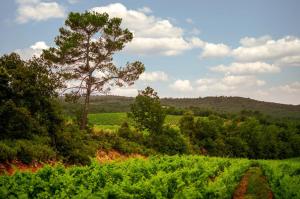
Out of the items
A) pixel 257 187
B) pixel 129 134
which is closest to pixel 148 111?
pixel 129 134

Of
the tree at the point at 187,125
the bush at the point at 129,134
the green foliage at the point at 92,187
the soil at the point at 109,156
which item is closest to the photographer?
the green foliage at the point at 92,187

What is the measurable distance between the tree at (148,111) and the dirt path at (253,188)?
1783cm

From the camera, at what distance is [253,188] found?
2694 cm

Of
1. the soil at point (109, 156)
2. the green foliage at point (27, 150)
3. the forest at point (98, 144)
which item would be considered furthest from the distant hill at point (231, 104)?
the green foliage at point (27, 150)

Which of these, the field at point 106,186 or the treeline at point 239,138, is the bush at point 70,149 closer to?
the field at point 106,186

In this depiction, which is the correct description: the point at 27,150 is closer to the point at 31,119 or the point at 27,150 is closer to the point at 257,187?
the point at 31,119

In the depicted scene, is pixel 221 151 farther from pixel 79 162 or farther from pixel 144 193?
pixel 144 193

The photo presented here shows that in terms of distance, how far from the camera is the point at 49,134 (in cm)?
2927

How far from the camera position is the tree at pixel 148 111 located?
50.2 meters

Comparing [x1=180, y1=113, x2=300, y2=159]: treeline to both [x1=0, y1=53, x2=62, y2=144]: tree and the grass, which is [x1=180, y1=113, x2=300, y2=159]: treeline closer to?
the grass

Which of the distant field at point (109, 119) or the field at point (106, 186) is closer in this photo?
the field at point (106, 186)

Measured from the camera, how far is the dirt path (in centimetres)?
2381

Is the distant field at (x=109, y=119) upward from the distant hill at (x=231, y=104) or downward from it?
downward

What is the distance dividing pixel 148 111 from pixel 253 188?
24665mm
